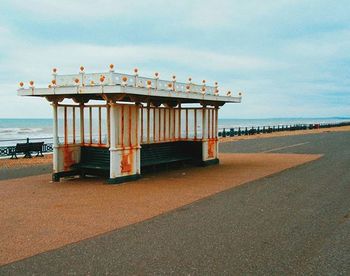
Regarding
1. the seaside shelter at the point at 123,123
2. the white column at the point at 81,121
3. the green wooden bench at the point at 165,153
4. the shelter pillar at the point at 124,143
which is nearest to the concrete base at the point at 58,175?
the seaside shelter at the point at 123,123

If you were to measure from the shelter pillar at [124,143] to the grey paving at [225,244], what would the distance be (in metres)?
3.83

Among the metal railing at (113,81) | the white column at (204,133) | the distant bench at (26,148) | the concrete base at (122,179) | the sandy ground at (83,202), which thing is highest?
the metal railing at (113,81)

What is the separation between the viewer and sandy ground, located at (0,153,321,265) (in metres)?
7.08

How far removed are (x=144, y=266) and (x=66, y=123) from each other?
9.50 metres

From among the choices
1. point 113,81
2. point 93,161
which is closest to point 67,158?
point 93,161

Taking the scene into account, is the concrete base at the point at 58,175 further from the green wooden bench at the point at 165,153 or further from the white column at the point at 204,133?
the white column at the point at 204,133

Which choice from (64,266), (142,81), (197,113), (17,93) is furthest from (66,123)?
(64,266)

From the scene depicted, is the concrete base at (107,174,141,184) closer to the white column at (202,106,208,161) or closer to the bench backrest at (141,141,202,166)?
the bench backrest at (141,141,202,166)

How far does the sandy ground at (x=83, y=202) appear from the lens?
23.2 ft

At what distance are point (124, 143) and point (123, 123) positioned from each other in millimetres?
627

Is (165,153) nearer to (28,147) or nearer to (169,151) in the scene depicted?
(169,151)

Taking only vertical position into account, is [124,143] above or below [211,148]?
above

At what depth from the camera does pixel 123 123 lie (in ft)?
42.9

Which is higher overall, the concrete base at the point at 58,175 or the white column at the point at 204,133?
the white column at the point at 204,133
